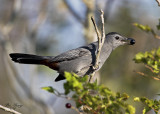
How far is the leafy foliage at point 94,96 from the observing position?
8.77 ft

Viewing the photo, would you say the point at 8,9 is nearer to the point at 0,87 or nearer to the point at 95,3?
the point at 0,87

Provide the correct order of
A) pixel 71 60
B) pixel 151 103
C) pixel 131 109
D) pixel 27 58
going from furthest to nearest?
pixel 71 60 → pixel 27 58 → pixel 151 103 → pixel 131 109

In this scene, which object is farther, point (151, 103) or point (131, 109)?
point (151, 103)

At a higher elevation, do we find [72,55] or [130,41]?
[130,41]

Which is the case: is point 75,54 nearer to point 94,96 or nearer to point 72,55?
point 72,55

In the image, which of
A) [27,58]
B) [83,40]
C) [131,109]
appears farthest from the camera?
[83,40]

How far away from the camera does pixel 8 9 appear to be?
12469 millimetres

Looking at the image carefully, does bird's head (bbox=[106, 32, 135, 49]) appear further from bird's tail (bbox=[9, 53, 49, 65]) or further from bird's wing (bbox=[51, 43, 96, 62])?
bird's tail (bbox=[9, 53, 49, 65])

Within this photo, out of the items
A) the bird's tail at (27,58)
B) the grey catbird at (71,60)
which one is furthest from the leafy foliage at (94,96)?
the bird's tail at (27,58)

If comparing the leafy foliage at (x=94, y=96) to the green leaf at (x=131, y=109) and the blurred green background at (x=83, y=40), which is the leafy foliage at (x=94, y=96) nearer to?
the green leaf at (x=131, y=109)

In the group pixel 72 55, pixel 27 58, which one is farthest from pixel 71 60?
pixel 27 58

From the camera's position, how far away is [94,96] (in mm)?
2799

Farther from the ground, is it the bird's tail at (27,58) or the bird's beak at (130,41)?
the bird's beak at (130,41)

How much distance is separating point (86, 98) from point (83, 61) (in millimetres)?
2426
